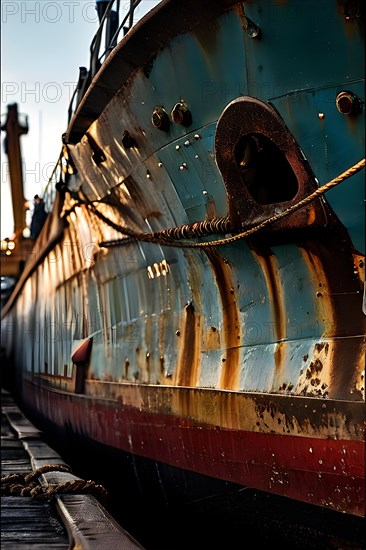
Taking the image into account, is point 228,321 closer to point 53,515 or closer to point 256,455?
point 256,455

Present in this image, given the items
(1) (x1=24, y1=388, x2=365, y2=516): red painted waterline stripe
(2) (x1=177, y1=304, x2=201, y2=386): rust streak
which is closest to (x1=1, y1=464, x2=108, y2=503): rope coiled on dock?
(1) (x1=24, y1=388, x2=365, y2=516): red painted waterline stripe

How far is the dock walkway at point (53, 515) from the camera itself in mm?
3859

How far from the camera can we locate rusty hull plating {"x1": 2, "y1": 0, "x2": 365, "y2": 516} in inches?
153

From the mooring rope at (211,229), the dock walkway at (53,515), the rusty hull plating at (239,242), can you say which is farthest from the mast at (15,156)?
the mooring rope at (211,229)

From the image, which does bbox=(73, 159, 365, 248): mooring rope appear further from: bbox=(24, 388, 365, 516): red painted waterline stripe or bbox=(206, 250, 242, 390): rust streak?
bbox=(24, 388, 365, 516): red painted waterline stripe

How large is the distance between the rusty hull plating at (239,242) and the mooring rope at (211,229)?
0.06 metres

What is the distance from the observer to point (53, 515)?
15.5 ft

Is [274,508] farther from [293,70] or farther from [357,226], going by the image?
[293,70]

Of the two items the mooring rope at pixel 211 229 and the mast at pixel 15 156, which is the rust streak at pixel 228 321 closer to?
the mooring rope at pixel 211 229

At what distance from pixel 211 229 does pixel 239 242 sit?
202mm

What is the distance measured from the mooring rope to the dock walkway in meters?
1.74

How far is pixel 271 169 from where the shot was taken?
4.51 metres

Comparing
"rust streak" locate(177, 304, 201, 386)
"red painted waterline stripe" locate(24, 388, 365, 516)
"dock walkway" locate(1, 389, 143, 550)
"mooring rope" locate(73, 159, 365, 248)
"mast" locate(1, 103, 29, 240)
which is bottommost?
"dock walkway" locate(1, 389, 143, 550)

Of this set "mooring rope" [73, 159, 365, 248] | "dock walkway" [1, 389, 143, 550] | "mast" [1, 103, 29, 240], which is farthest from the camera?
"mast" [1, 103, 29, 240]
